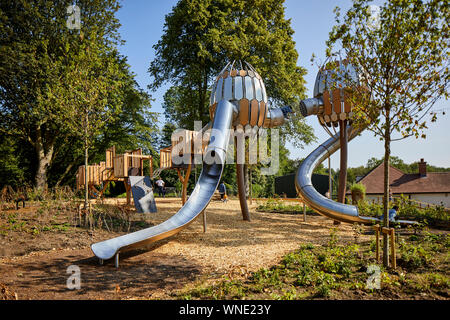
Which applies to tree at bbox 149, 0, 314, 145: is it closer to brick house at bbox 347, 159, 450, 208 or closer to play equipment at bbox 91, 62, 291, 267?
play equipment at bbox 91, 62, 291, 267

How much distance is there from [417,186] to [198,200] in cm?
2762

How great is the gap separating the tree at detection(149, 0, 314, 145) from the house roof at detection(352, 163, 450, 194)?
9776 millimetres

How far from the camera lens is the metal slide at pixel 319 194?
9.33 meters

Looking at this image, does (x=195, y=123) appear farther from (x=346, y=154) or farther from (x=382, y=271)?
(x=382, y=271)

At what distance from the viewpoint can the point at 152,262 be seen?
6.08 meters

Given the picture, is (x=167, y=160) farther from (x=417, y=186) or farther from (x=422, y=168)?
(x=422, y=168)

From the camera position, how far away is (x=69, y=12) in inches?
733

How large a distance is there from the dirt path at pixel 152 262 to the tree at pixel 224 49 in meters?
11.3

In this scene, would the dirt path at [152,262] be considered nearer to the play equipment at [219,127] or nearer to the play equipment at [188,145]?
the play equipment at [219,127]

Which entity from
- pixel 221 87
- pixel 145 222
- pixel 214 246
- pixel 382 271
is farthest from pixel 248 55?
pixel 382 271

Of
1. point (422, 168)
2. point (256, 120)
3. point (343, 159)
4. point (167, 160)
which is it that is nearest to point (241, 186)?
point (256, 120)

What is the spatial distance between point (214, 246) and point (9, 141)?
75.5ft

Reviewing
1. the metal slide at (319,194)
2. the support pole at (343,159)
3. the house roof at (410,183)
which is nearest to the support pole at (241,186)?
the metal slide at (319,194)

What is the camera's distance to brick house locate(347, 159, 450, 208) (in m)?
26.3
